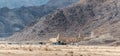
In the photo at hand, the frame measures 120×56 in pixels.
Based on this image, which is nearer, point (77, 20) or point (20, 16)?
point (77, 20)

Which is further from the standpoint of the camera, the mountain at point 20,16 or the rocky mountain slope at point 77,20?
the mountain at point 20,16

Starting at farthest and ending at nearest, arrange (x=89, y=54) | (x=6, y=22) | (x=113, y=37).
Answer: (x=6, y=22), (x=113, y=37), (x=89, y=54)

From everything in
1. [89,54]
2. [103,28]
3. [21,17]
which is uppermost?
[21,17]

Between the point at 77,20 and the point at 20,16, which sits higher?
the point at 20,16

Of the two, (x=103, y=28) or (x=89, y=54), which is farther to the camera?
(x=103, y=28)

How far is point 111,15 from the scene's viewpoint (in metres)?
121

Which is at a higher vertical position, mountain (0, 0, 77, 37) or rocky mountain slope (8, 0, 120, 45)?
mountain (0, 0, 77, 37)

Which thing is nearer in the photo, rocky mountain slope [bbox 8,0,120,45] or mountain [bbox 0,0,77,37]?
rocky mountain slope [bbox 8,0,120,45]

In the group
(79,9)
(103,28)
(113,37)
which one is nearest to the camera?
(113,37)

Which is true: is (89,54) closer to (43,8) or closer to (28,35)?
(28,35)

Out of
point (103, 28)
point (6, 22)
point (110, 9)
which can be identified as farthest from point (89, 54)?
point (6, 22)

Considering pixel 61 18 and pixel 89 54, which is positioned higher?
pixel 61 18

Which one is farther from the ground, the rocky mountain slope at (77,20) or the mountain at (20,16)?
the mountain at (20,16)

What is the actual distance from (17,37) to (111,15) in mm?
25530
